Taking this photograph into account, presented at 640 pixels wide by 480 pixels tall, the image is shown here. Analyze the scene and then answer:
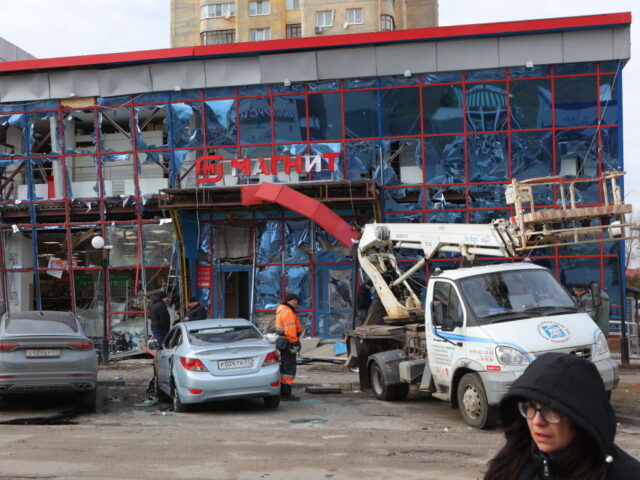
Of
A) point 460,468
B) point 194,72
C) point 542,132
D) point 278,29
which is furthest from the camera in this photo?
point 278,29

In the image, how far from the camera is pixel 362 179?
2369cm

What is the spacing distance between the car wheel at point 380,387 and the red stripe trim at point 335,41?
12.9m

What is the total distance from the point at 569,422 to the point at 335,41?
22537mm

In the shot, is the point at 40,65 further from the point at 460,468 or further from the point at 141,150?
the point at 460,468

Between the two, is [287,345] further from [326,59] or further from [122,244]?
[122,244]

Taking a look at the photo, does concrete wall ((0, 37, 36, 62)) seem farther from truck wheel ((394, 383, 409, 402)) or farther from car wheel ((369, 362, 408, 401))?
truck wheel ((394, 383, 409, 402))

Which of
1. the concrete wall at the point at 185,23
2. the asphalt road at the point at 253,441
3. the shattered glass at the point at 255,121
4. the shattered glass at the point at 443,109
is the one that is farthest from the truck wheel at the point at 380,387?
the concrete wall at the point at 185,23

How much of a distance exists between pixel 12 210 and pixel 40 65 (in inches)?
190

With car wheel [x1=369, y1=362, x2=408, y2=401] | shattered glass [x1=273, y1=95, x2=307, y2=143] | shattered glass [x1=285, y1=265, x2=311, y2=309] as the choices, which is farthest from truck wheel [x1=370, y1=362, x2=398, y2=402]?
shattered glass [x1=273, y1=95, x2=307, y2=143]

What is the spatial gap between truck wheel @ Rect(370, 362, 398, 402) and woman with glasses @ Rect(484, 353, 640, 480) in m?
10.6

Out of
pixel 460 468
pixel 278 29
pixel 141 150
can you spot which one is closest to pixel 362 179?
pixel 141 150

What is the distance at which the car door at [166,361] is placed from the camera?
13.4m

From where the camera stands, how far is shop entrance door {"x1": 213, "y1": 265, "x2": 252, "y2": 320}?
25.3 m

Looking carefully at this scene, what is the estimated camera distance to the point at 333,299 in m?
24.3
